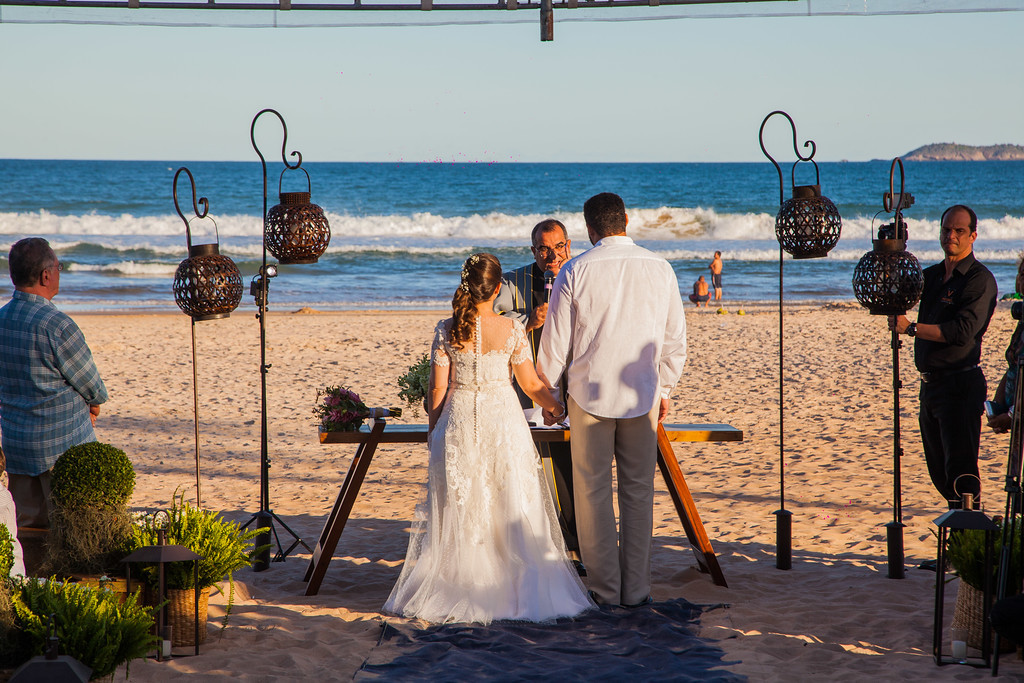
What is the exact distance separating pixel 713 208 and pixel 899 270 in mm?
36678

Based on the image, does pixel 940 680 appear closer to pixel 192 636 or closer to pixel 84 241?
pixel 192 636

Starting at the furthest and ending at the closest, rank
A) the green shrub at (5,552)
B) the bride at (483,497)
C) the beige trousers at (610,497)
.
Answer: the beige trousers at (610,497)
the bride at (483,497)
the green shrub at (5,552)

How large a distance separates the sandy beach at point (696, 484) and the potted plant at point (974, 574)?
19 centimetres

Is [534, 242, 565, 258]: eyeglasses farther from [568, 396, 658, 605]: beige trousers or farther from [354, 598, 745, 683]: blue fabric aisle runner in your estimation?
[354, 598, 745, 683]: blue fabric aisle runner

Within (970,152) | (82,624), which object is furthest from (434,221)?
(970,152)

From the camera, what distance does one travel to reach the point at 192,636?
3.98 metres

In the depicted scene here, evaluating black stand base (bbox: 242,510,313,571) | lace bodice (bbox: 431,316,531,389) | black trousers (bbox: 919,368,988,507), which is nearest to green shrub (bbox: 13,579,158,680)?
black stand base (bbox: 242,510,313,571)

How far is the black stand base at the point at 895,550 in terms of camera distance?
488 cm

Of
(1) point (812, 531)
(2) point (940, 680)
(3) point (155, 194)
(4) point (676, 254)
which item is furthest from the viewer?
(3) point (155, 194)

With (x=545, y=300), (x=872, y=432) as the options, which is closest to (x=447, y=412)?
(x=545, y=300)

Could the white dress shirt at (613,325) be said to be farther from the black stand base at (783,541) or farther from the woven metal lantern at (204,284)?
the woven metal lantern at (204,284)

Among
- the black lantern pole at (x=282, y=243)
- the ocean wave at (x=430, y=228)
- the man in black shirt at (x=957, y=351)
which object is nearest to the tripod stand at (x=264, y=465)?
the black lantern pole at (x=282, y=243)

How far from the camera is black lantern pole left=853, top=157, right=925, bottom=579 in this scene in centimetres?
476

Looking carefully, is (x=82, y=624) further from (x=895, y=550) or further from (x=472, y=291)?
(x=895, y=550)
